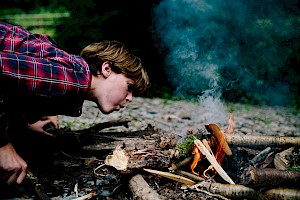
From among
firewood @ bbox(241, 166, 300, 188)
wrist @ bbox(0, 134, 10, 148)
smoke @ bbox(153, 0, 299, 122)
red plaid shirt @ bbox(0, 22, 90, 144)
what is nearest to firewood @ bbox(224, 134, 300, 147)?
firewood @ bbox(241, 166, 300, 188)

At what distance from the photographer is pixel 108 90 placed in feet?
9.32

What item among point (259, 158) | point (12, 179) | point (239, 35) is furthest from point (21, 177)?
point (239, 35)

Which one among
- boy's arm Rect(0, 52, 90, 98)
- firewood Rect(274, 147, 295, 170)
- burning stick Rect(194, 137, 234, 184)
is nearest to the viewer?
boy's arm Rect(0, 52, 90, 98)

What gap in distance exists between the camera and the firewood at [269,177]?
2125 mm

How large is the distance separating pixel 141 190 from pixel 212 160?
27.2 inches

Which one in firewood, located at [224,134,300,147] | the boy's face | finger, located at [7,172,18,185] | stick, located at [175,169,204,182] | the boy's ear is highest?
the boy's ear

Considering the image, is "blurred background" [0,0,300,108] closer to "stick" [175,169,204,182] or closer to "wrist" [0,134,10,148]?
"stick" [175,169,204,182]

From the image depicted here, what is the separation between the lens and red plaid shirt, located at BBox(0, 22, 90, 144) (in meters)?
2.12

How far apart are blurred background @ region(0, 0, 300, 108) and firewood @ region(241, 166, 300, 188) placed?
6.94 metres

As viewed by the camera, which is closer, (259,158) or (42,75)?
(42,75)

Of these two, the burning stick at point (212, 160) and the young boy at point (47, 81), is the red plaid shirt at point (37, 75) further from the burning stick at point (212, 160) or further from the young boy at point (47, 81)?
the burning stick at point (212, 160)

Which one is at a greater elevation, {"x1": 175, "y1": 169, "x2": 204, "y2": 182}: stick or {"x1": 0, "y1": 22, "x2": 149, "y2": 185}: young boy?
{"x1": 0, "y1": 22, "x2": 149, "y2": 185}: young boy

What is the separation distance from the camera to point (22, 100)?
239cm

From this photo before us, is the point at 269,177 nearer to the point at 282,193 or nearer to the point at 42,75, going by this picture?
the point at 282,193
